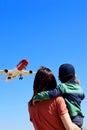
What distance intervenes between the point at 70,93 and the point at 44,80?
21.7 inches

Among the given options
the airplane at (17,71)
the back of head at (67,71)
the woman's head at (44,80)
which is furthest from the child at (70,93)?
the airplane at (17,71)

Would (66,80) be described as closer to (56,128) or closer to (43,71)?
(43,71)

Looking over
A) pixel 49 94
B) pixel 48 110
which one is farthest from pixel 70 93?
pixel 48 110

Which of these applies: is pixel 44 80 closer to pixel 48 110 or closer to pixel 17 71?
pixel 48 110

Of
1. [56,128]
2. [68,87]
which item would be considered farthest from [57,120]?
[68,87]

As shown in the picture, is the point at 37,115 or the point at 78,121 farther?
the point at 37,115

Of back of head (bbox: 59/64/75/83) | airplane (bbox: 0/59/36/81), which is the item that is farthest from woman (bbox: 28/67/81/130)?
airplane (bbox: 0/59/36/81)

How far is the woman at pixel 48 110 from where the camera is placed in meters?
6.52

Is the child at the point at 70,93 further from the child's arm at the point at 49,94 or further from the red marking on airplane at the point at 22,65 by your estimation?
the red marking on airplane at the point at 22,65

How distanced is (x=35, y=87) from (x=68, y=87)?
0.69 m

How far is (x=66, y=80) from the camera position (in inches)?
271

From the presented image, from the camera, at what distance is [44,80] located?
6918 millimetres

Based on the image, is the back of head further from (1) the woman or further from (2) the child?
(1) the woman

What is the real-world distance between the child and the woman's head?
0.61 feet
